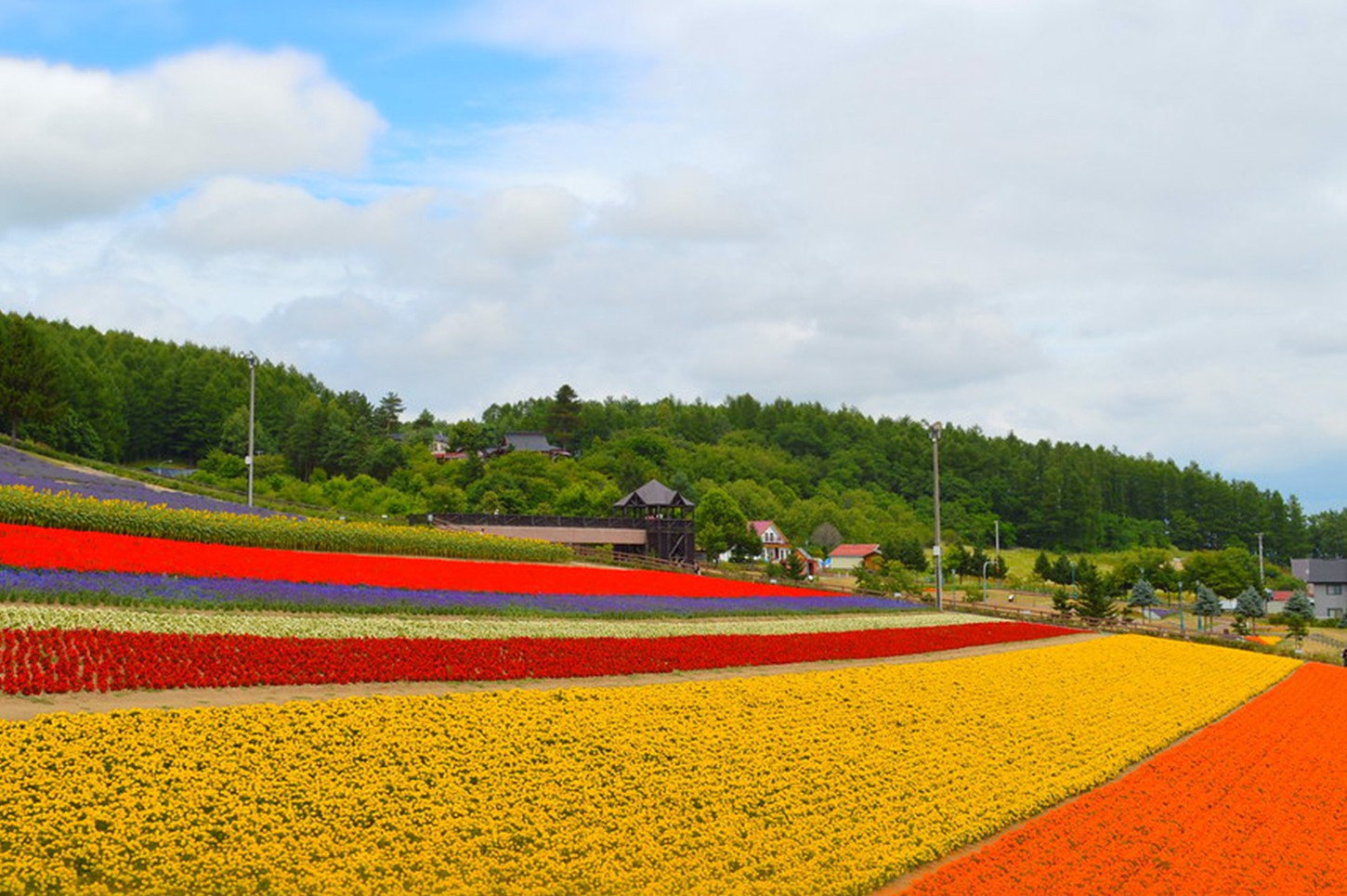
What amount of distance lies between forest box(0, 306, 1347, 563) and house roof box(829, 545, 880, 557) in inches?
124

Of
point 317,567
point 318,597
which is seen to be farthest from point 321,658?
point 317,567

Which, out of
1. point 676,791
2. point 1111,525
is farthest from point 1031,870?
point 1111,525

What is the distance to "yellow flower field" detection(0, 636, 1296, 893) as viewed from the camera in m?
10.4

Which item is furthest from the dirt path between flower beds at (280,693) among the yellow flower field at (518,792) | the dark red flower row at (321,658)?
the yellow flower field at (518,792)

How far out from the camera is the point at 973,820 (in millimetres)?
14695

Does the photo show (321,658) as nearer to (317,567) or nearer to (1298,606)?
(317,567)

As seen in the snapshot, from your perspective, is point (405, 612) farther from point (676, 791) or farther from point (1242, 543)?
point (1242, 543)

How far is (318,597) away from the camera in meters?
26.1

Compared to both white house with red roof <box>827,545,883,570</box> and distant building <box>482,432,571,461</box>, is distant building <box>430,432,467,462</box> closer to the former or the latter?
distant building <box>482,432,571,461</box>

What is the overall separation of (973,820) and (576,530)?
145ft

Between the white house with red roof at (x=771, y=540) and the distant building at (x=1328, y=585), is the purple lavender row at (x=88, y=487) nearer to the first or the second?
the white house with red roof at (x=771, y=540)

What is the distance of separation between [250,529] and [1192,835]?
30596mm

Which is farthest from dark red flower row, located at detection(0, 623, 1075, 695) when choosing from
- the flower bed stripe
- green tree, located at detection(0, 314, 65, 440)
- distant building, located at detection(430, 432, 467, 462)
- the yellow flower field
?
distant building, located at detection(430, 432, 467, 462)

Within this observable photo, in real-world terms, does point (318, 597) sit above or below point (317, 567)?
below
